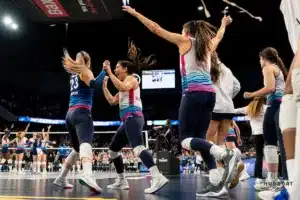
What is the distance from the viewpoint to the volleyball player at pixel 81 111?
3383 millimetres

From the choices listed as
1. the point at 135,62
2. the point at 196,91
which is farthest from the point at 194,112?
the point at 135,62

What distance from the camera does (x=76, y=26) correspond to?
16.8m

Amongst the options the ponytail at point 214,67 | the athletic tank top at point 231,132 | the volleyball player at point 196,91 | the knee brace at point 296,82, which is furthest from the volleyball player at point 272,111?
the athletic tank top at point 231,132

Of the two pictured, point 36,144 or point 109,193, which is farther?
point 36,144

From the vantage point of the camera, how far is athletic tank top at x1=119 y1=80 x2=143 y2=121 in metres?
3.66

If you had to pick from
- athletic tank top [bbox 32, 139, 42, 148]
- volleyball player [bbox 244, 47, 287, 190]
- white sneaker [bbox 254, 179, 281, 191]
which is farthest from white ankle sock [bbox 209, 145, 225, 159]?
athletic tank top [bbox 32, 139, 42, 148]

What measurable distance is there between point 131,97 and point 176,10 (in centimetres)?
1098

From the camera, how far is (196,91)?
280cm

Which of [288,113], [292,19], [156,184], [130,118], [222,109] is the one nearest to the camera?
[288,113]

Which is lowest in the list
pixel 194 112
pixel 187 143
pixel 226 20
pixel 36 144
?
pixel 187 143

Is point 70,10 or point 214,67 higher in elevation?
point 70,10

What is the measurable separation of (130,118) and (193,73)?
39.6 inches

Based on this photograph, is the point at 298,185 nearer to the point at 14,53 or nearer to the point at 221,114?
the point at 221,114

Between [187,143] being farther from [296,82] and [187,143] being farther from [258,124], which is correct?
[258,124]
